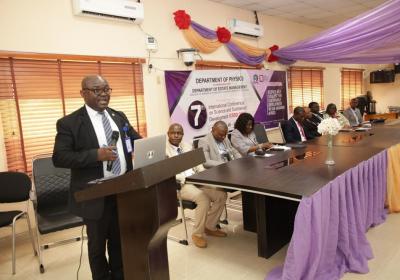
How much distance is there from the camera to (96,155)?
1.75 metres

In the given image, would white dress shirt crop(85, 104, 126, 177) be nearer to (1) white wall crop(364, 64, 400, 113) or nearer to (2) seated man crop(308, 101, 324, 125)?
(2) seated man crop(308, 101, 324, 125)

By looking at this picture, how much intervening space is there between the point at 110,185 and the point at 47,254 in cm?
203

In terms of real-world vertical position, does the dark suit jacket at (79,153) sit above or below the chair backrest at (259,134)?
above

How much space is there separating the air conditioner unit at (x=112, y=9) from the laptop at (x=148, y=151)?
2569mm

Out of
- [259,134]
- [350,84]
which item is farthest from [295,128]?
[350,84]

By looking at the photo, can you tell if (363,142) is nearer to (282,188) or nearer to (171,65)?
(282,188)

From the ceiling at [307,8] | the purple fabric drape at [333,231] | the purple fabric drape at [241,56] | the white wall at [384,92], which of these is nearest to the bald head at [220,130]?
the purple fabric drape at [333,231]

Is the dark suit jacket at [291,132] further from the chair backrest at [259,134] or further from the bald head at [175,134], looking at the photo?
the bald head at [175,134]

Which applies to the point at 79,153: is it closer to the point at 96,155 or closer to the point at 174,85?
the point at 96,155

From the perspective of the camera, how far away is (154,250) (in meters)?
1.69

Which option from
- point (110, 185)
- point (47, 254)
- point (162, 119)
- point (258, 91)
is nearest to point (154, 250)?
point (110, 185)

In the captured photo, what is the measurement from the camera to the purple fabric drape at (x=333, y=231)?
2.12 m

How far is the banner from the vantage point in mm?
4734

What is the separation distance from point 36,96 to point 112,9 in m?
1.34
